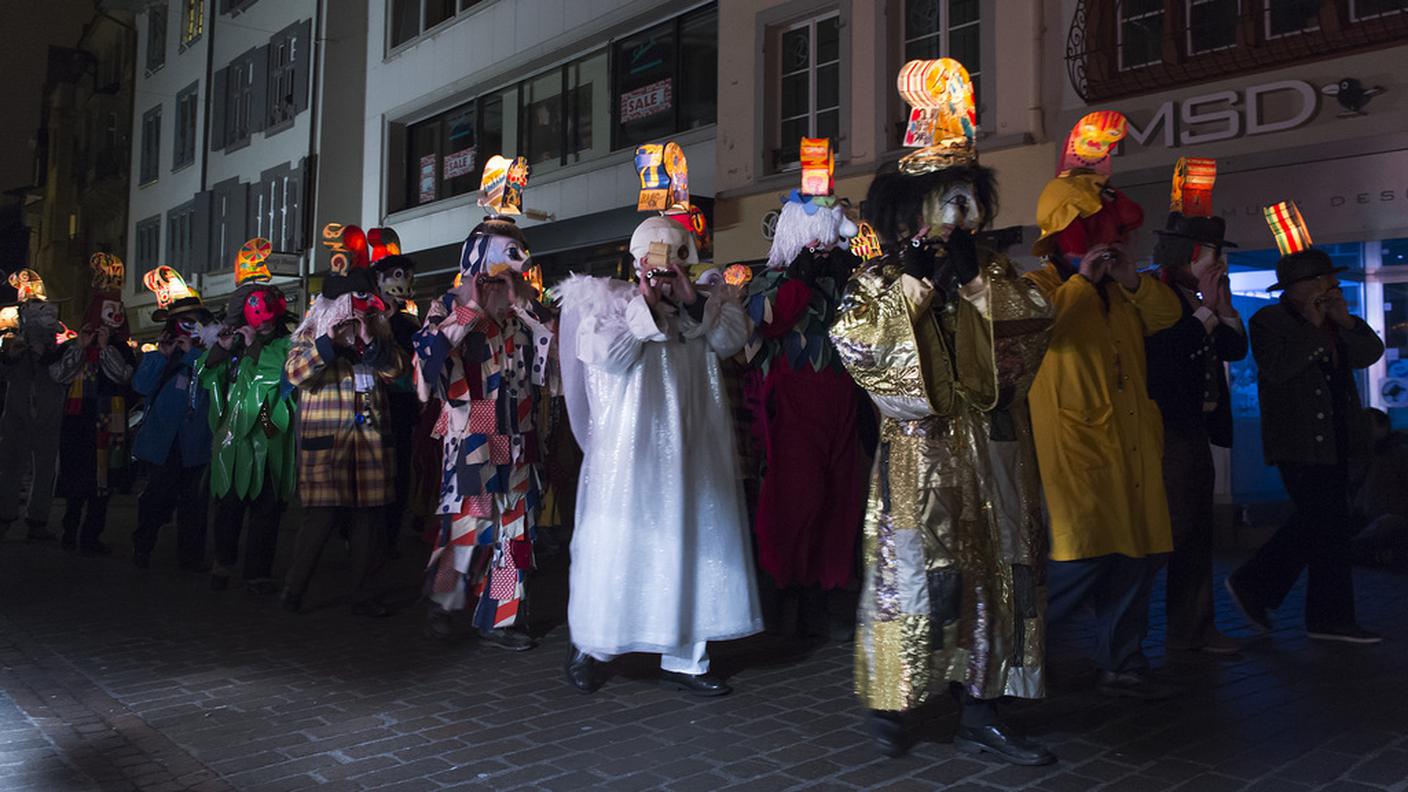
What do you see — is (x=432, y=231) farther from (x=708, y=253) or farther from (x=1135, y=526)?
(x=1135, y=526)

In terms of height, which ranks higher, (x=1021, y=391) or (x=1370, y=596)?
(x=1021, y=391)

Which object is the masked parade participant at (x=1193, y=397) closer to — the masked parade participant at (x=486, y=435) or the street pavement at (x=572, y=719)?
the street pavement at (x=572, y=719)

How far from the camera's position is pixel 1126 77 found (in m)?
10.1

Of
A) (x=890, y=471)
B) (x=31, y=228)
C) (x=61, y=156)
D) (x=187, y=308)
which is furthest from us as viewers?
(x=31, y=228)

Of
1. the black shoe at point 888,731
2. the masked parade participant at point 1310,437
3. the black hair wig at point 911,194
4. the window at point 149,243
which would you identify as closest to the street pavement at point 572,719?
the black shoe at point 888,731

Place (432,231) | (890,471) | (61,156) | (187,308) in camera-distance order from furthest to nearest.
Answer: (61,156)
(432,231)
(187,308)
(890,471)

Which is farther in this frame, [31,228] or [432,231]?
[31,228]

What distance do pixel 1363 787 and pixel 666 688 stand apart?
8.48ft

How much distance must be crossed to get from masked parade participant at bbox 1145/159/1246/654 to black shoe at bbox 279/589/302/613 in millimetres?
4782

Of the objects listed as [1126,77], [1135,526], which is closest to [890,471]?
[1135,526]

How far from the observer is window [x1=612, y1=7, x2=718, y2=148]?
14977mm

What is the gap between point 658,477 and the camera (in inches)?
184

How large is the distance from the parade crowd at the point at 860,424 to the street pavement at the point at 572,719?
0.24 metres

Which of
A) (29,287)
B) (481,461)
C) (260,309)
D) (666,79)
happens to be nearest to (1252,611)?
(481,461)
